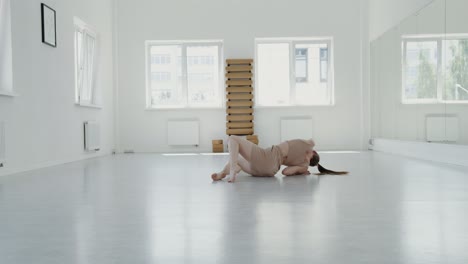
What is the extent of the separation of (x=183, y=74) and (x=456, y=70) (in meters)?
6.70

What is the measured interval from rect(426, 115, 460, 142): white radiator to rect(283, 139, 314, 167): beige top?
2.76m

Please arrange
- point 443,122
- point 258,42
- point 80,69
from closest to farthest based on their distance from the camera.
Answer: point 443,122 → point 80,69 → point 258,42

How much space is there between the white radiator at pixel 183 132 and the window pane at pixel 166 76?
0.64m

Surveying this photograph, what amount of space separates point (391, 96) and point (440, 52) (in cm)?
224

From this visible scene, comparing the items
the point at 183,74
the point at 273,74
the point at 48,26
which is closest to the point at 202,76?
the point at 183,74

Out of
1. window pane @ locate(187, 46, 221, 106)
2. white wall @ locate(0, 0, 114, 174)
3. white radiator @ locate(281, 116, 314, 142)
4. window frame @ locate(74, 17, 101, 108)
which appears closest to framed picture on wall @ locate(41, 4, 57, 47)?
white wall @ locate(0, 0, 114, 174)

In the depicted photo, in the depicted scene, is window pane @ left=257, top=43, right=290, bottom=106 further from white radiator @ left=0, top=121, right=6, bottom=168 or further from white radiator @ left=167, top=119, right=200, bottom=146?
white radiator @ left=0, top=121, right=6, bottom=168

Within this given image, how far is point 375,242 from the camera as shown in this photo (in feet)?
7.26

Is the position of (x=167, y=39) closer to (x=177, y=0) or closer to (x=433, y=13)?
(x=177, y=0)

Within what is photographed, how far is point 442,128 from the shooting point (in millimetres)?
7059

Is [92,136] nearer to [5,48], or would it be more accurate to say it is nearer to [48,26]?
[48,26]

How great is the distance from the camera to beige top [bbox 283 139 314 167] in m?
5.06

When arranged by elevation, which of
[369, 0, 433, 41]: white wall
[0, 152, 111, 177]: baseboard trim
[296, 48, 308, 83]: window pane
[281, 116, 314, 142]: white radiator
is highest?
[369, 0, 433, 41]: white wall

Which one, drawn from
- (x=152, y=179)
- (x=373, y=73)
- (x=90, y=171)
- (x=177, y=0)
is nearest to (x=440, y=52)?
(x=373, y=73)
